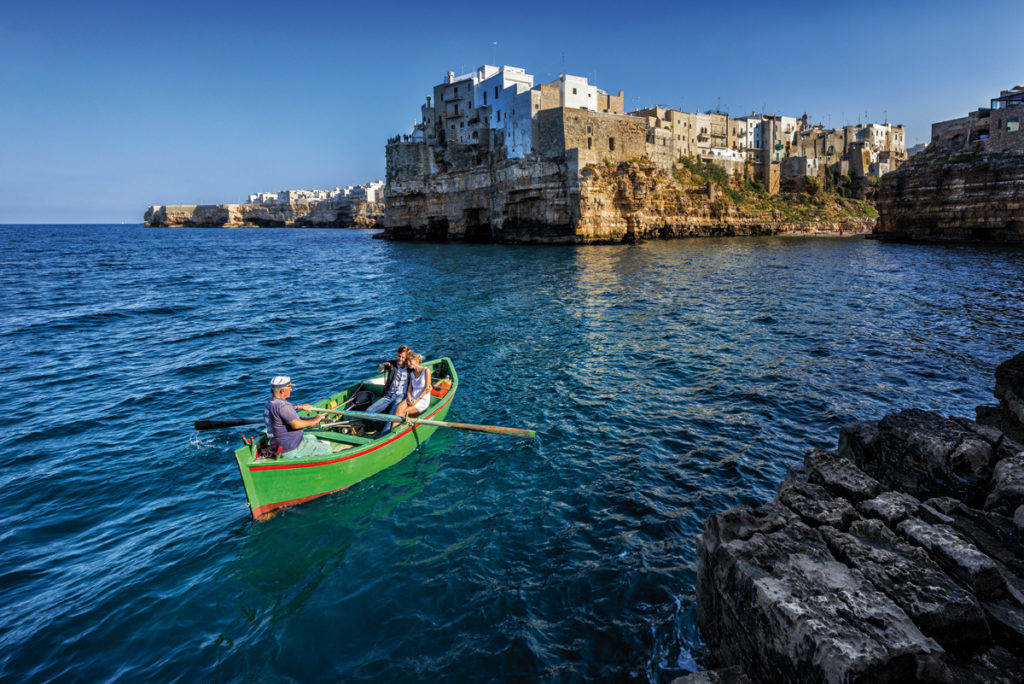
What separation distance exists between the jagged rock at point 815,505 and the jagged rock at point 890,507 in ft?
0.53

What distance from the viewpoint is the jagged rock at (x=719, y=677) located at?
11.7 ft

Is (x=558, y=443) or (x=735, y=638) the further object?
(x=558, y=443)

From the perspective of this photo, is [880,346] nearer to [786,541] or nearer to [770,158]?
[786,541]

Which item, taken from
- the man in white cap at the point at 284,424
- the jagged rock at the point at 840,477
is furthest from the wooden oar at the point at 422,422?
the jagged rock at the point at 840,477

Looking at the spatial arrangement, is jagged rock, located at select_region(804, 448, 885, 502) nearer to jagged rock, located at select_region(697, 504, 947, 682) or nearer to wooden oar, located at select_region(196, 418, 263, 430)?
jagged rock, located at select_region(697, 504, 947, 682)

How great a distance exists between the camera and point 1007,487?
455 centimetres

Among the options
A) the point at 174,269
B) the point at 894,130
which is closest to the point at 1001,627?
the point at 174,269

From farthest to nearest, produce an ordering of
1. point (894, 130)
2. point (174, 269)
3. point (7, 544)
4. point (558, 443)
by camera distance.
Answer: point (894, 130)
point (174, 269)
point (558, 443)
point (7, 544)

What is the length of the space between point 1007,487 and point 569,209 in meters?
49.2

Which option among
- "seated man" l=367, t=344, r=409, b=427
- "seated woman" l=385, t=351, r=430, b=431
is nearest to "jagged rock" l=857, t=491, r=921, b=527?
"seated woman" l=385, t=351, r=430, b=431

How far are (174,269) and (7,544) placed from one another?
40652 millimetres

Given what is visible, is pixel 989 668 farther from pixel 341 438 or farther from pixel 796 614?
pixel 341 438

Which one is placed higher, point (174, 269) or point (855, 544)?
point (174, 269)

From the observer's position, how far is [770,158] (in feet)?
253
